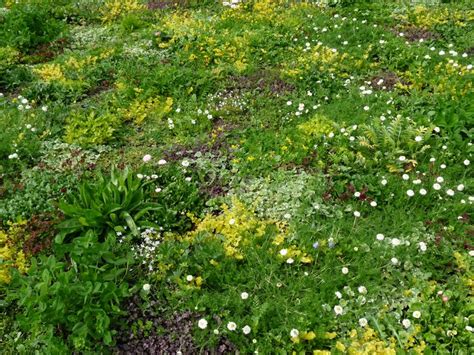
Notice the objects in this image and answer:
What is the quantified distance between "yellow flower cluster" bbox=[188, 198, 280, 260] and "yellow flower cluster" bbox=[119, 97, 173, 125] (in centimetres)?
246

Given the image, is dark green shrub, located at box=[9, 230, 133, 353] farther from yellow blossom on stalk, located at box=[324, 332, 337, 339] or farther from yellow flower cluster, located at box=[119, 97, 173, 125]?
yellow flower cluster, located at box=[119, 97, 173, 125]

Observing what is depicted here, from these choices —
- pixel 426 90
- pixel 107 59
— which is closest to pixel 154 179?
pixel 107 59

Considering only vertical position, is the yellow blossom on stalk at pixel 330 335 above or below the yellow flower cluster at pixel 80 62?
below

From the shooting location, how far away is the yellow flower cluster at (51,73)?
779 cm

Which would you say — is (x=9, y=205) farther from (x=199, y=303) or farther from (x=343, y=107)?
(x=343, y=107)

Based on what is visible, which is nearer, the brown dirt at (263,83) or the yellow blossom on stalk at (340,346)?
the yellow blossom on stalk at (340,346)

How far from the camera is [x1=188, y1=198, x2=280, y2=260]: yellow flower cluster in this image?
483 cm

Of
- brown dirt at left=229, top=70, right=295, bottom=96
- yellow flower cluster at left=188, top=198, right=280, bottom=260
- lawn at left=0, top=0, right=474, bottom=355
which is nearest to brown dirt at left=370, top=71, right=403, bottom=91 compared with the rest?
lawn at left=0, top=0, right=474, bottom=355

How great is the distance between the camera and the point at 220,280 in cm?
455

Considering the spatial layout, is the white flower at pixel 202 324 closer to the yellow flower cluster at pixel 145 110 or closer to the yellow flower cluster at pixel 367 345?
the yellow flower cluster at pixel 367 345

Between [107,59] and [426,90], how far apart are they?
5.86 m

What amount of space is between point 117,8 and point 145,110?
15.3 ft

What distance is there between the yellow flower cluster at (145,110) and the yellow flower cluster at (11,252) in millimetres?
2550

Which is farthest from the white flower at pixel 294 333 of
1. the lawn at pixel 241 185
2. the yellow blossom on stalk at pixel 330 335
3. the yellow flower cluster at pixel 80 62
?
the yellow flower cluster at pixel 80 62
